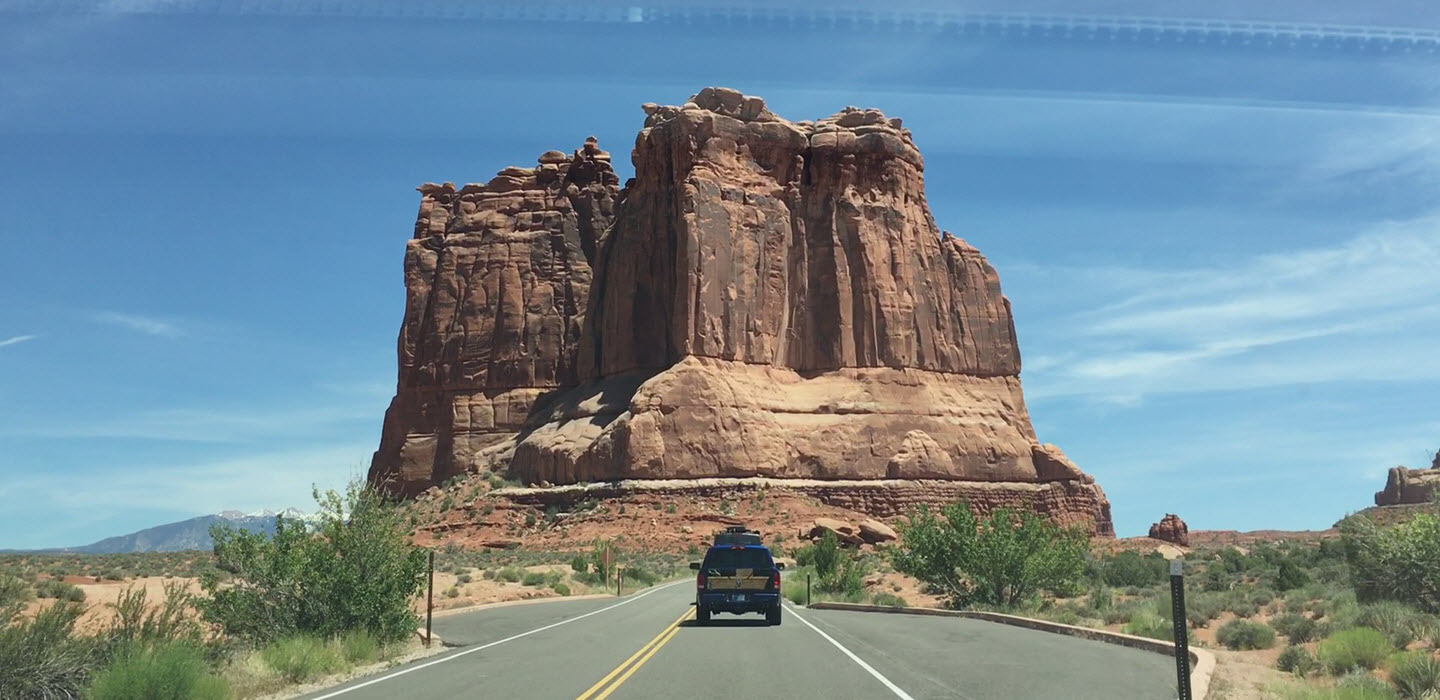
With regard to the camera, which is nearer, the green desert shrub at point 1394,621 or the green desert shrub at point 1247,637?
the green desert shrub at point 1394,621

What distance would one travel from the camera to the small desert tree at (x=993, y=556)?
1080 inches

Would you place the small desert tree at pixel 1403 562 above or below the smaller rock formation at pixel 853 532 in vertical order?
above

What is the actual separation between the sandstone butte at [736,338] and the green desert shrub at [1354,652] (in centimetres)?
6195

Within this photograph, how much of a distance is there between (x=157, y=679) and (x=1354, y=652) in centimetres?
1350

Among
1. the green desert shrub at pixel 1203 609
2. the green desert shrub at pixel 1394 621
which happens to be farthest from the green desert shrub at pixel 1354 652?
the green desert shrub at pixel 1203 609

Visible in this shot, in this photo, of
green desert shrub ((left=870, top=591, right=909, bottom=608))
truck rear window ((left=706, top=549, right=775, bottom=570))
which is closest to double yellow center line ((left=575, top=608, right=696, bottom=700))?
truck rear window ((left=706, top=549, right=775, bottom=570))

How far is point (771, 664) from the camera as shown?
15.9m

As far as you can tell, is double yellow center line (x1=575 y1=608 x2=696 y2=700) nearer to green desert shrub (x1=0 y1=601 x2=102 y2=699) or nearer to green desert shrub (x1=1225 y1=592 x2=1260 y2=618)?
green desert shrub (x1=0 y1=601 x2=102 y2=699)

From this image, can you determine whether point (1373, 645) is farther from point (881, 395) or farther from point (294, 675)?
point (881, 395)

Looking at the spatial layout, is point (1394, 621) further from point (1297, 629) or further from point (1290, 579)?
point (1290, 579)

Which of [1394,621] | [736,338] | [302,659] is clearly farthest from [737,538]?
[736,338]

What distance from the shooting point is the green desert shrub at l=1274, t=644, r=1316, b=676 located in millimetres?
13992

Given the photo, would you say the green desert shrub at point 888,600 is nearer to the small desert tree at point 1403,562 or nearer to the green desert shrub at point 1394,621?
the small desert tree at point 1403,562

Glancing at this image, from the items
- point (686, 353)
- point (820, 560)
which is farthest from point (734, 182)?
point (820, 560)
